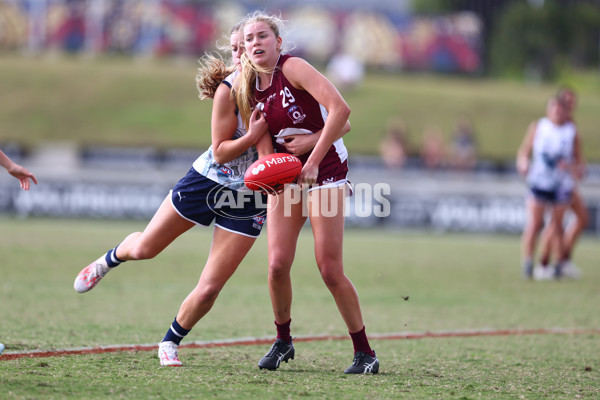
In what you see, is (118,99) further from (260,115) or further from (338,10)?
(260,115)

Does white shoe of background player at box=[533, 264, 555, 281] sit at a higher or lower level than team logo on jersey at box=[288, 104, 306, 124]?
lower

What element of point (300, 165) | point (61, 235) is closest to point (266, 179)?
point (300, 165)

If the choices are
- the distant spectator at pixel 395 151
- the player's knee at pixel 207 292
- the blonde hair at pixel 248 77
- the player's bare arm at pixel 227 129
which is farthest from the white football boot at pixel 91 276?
the distant spectator at pixel 395 151

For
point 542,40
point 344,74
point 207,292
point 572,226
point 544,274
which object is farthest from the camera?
point 542,40

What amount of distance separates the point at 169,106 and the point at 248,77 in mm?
32345

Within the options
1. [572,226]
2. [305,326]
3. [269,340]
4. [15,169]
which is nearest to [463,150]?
[572,226]

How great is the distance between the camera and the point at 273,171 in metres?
4.86

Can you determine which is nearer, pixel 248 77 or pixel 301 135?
pixel 248 77

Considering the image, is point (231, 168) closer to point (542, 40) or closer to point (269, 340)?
point (269, 340)

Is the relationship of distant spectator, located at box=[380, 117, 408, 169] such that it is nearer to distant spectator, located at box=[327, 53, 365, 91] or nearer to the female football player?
distant spectator, located at box=[327, 53, 365, 91]

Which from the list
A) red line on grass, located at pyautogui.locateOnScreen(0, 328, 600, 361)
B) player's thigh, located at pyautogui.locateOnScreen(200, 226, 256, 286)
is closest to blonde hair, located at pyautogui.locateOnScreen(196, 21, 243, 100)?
player's thigh, located at pyautogui.locateOnScreen(200, 226, 256, 286)

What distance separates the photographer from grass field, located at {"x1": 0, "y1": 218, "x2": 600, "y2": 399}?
15.2 feet

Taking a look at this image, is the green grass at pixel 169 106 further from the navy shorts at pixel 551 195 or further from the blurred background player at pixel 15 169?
the blurred background player at pixel 15 169

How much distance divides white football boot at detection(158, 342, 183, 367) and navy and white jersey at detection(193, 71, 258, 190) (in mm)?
1081
